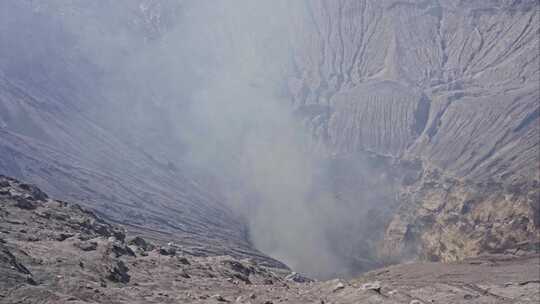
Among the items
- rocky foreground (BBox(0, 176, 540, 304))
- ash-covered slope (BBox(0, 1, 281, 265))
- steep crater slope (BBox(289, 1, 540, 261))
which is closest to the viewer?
rocky foreground (BBox(0, 176, 540, 304))

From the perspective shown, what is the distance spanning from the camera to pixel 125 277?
107 feet

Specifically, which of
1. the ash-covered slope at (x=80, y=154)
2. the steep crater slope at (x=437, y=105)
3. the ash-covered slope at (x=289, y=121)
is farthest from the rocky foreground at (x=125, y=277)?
the steep crater slope at (x=437, y=105)

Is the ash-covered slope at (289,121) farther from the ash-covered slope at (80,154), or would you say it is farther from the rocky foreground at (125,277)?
the rocky foreground at (125,277)

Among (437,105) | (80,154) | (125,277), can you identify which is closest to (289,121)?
(437,105)

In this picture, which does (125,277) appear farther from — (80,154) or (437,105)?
(437,105)

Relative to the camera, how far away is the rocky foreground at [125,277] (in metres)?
26.2

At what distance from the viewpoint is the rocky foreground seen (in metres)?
26.2

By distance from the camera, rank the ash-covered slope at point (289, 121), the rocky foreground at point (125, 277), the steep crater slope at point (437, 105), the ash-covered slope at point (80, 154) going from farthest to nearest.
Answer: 1. the steep crater slope at point (437, 105)
2. the ash-covered slope at point (289, 121)
3. the ash-covered slope at point (80, 154)
4. the rocky foreground at point (125, 277)

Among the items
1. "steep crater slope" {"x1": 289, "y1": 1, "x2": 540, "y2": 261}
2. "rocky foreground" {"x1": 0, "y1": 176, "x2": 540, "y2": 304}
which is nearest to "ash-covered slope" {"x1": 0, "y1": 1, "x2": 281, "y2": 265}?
"steep crater slope" {"x1": 289, "y1": 1, "x2": 540, "y2": 261}

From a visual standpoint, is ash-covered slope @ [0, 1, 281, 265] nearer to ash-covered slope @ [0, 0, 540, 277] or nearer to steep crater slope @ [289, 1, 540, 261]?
ash-covered slope @ [0, 0, 540, 277]

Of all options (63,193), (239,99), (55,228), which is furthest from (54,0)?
(55,228)

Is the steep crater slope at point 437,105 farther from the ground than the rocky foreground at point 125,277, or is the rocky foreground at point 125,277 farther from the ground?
the steep crater slope at point 437,105

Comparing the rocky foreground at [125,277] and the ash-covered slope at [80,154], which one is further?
the ash-covered slope at [80,154]

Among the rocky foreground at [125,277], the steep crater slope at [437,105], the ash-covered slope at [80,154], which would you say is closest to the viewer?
the rocky foreground at [125,277]
